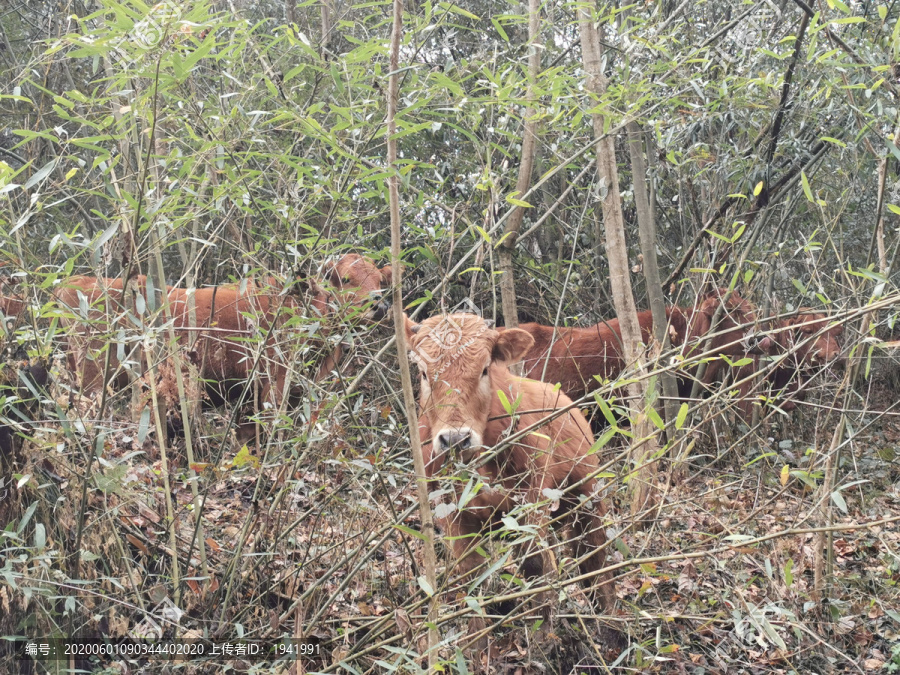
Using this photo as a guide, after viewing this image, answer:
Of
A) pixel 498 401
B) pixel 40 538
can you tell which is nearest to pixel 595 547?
pixel 498 401

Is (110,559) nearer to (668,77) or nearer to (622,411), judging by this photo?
(622,411)

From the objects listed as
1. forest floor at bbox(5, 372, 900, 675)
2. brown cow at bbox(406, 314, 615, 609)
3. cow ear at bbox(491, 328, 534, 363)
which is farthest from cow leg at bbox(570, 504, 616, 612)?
cow ear at bbox(491, 328, 534, 363)

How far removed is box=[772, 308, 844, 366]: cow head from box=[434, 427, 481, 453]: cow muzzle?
145 centimetres

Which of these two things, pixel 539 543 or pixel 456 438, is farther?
pixel 456 438

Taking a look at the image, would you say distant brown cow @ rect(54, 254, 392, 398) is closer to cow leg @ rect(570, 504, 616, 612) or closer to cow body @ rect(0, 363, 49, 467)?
cow body @ rect(0, 363, 49, 467)

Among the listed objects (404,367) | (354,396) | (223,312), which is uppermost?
(223,312)

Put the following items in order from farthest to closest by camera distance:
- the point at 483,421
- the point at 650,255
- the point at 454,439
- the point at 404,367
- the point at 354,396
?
the point at 650,255
the point at 354,396
the point at 483,421
the point at 454,439
the point at 404,367

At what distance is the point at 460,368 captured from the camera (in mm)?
4305

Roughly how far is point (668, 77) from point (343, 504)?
3.50 m

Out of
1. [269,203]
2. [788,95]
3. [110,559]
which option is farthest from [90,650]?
[788,95]

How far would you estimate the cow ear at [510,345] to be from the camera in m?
4.61

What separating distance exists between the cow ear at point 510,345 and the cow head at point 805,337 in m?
1.33

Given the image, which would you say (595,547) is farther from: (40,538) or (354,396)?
(40,538)

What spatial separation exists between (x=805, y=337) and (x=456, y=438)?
4032mm
